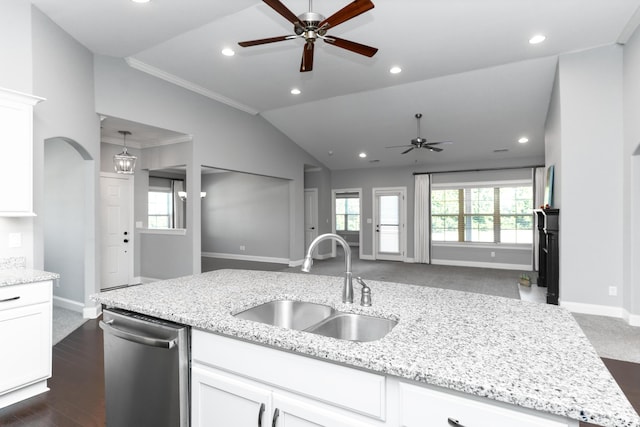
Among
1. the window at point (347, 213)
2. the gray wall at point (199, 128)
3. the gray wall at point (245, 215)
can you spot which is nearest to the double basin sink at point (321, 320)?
the gray wall at point (199, 128)

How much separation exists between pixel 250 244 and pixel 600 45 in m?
8.18

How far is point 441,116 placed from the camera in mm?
6598

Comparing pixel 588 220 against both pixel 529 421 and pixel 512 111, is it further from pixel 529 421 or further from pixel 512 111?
pixel 529 421

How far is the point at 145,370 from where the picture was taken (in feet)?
5.11

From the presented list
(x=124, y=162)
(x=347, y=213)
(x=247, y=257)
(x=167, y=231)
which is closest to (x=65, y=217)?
(x=124, y=162)

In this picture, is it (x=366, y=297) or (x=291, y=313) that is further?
(x=291, y=313)

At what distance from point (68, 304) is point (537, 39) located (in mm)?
6942

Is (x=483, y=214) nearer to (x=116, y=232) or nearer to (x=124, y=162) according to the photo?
(x=124, y=162)

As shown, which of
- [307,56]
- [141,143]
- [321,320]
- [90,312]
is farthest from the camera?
[141,143]

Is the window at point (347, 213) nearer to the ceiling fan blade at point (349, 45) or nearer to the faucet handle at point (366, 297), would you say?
the ceiling fan blade at point (349, 45)

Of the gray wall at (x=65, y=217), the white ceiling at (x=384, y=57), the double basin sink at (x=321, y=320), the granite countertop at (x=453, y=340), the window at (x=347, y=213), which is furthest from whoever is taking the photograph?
the window at (x=347, y=213)

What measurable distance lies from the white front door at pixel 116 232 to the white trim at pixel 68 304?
1.01 metres

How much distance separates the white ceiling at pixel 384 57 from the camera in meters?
3.53

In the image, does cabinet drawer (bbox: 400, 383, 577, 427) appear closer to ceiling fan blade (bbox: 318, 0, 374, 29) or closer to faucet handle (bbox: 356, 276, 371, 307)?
faucet handle (bbox: 356, 276, 371, 307)
